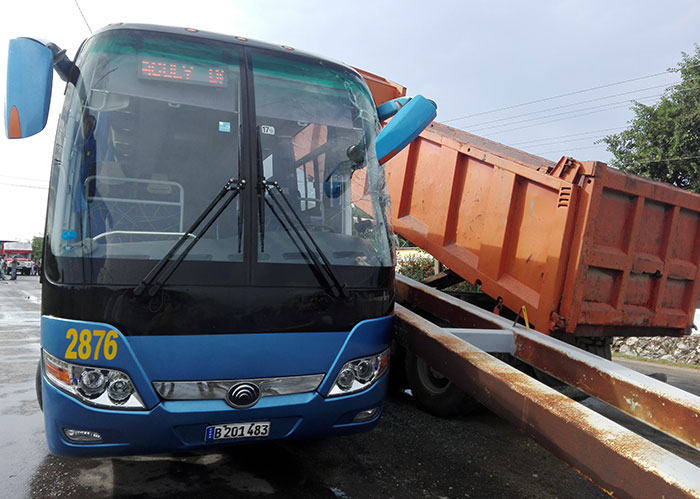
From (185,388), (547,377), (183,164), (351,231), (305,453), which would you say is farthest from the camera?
(547,377)

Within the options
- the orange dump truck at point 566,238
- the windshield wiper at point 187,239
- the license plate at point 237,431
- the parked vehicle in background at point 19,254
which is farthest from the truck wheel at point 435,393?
the parked vehicle in background at point 19,254

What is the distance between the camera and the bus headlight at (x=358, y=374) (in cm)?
289

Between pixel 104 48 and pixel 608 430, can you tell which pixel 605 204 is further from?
pixel 104 48

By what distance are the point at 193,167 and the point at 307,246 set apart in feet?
2.43

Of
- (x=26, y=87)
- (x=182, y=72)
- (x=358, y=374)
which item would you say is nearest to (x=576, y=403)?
(x=358, y=374)

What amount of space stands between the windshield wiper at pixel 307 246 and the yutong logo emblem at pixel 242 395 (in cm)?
65

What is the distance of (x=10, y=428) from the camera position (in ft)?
14.4

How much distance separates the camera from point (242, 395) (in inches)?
104

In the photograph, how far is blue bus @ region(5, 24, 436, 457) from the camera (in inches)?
99.3

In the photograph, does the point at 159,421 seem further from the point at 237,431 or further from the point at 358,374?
A: the point at 358,374

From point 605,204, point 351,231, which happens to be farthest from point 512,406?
point 605,204

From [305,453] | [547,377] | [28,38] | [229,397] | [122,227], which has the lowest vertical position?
[305,453]

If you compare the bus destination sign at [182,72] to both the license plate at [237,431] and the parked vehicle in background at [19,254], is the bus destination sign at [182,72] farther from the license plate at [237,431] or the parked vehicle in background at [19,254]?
the parked vehicle in background at [19,254]

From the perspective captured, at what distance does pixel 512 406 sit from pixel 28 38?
10.3ft
